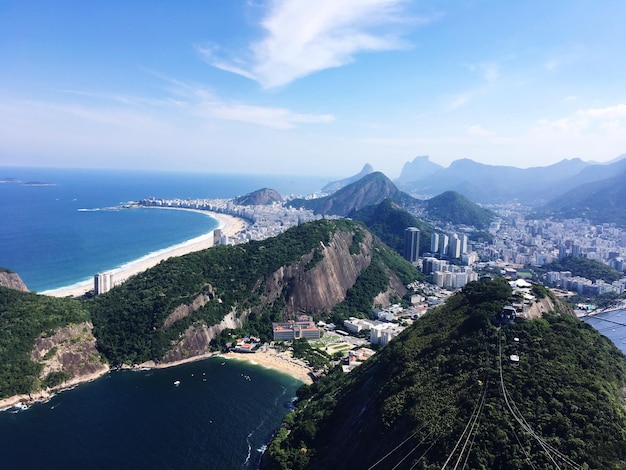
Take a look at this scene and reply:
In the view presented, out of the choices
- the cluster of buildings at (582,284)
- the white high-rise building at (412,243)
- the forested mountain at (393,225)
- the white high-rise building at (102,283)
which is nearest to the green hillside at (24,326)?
the white high-rise building at (102,283)

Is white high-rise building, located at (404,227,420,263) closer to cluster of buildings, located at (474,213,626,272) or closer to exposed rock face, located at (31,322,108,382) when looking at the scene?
cluster of buildings, located at (474,213,626,272)

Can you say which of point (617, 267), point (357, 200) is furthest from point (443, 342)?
point (357, 200)

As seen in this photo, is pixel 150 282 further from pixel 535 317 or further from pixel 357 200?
pixel 357 200

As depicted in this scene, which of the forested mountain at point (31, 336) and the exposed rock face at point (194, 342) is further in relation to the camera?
the exposed rock face at point (194, 342)

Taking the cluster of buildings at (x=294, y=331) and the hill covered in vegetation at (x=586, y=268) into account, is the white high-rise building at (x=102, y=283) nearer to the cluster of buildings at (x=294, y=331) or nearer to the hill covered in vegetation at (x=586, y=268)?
the cluster of buildings at (x=294, y=331)

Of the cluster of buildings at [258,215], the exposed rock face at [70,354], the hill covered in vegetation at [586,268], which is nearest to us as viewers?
the exposed rock face at [70,354]

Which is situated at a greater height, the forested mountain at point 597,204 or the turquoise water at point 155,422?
the forested mountain at point 597,204

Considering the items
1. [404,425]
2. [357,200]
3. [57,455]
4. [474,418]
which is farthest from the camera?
[357,200]
